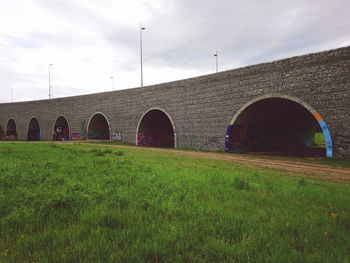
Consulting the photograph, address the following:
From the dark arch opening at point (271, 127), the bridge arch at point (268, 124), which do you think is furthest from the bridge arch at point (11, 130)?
the dark arch opening at point (271, 127)

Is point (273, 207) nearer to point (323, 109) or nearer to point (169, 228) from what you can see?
point (169, 228)

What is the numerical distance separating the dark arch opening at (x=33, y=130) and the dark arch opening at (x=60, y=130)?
25.6 feet

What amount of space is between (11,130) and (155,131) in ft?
143

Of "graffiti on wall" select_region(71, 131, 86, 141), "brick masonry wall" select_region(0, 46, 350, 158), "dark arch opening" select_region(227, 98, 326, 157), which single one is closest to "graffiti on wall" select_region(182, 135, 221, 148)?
"brick masonry wall" select_region(0, 46, 350, 158)

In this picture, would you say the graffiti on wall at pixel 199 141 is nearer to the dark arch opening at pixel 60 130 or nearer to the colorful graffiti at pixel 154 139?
the colorful graffiti at pixel 154 139

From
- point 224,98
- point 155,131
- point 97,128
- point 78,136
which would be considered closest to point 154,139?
point 155,131

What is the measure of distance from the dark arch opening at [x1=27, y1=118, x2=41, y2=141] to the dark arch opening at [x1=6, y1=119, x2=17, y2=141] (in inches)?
268

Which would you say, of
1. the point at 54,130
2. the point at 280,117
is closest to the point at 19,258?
the point at 280,117

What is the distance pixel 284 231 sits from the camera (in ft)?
11.7

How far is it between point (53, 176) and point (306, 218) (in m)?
6.32

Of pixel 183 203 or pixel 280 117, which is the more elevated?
pixel 280 117

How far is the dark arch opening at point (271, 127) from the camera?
66.6ft

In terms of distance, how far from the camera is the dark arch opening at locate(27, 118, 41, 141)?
47812 millimetres

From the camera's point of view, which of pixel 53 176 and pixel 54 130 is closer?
pixel 53 176
